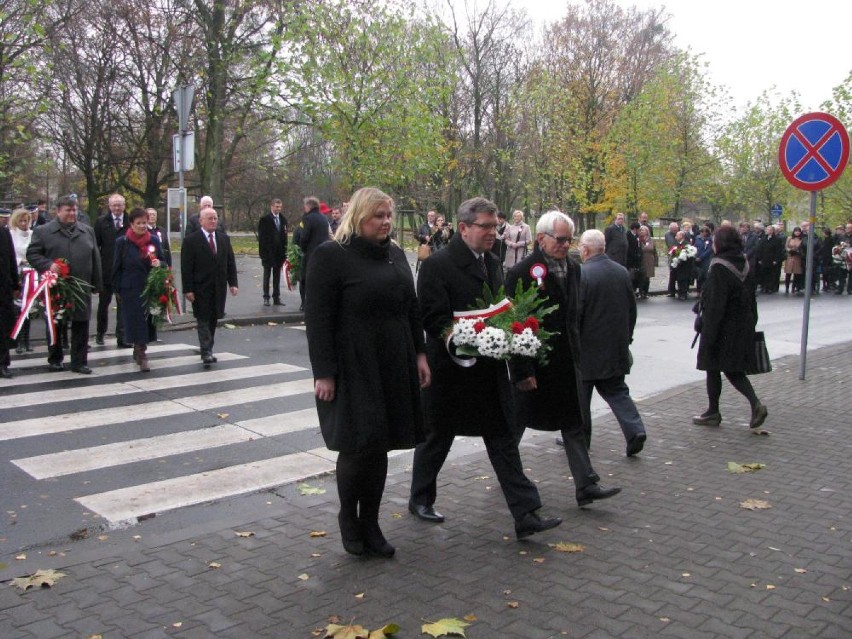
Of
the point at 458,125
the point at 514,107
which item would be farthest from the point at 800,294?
the point at 458,125

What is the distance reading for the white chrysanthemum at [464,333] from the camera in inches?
194

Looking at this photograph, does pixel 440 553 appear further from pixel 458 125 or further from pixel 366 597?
pixel 458 125

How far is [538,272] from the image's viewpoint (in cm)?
566

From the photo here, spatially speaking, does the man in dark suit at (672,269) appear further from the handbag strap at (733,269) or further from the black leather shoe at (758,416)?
the black leather shoe at (758,416)

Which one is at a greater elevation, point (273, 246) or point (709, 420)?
point (273, 246)

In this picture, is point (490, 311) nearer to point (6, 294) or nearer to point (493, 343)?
point (493, 343)

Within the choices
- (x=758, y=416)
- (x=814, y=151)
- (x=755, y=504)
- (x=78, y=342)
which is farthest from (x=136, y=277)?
(x=814, y=151)

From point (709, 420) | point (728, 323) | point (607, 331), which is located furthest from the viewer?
point (709, 420)

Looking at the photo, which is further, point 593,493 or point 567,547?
point 593,493

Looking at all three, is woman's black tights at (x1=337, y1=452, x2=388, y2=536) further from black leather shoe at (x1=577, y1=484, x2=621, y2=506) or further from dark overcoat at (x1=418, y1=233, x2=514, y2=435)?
black leather shoe at (x1=577, y1=484, x2=621, y2=506)

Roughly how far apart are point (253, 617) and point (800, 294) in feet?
81.5

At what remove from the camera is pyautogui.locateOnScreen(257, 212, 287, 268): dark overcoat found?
672 inches

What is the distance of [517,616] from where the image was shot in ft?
13.4

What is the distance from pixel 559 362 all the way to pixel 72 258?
7106mm
